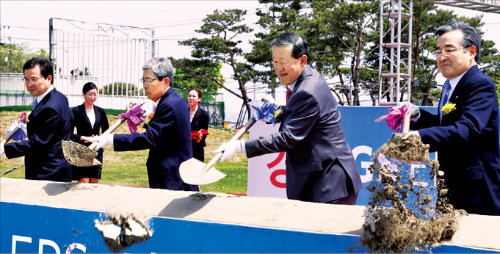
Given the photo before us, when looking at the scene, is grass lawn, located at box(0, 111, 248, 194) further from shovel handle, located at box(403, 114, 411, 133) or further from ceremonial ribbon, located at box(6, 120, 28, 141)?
shovel handle, located at box(403, 114, 411, 133)

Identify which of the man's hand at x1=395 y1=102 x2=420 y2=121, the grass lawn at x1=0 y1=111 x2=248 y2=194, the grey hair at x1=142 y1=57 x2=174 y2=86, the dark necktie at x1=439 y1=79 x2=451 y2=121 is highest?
the grey hair at x1=142 y1=57 x2=174 y2=86

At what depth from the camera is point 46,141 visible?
12.3 feet

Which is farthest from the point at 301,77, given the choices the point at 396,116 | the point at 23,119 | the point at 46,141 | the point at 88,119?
the point at 88,119

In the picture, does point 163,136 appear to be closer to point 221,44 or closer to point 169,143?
point 169,143

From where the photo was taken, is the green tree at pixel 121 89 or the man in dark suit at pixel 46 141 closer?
the man in dark suit at pixel 46 141

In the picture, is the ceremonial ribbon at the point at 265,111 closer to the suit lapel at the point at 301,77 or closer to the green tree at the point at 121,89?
the suit lapel at the point at 301,77

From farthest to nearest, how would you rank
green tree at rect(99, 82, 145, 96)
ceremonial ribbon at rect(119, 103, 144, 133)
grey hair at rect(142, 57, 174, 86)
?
green tree at rect(99, 82, 145, 96), ceremonial ribbon at rect(119, 103, 144, 133), grey hair at rect(142, 57, 174, 86)

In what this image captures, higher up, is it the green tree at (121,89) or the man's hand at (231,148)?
the man's hand at (231,148)

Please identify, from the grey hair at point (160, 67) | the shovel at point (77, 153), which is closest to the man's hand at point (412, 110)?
the grey hair at point (160, 67)

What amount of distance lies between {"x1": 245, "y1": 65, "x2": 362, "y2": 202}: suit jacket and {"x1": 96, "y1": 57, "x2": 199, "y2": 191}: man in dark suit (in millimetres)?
825

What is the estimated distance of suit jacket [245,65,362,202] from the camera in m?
2.79

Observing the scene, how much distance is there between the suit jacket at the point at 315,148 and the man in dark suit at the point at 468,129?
17.3 inches

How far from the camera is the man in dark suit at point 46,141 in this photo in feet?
12.4

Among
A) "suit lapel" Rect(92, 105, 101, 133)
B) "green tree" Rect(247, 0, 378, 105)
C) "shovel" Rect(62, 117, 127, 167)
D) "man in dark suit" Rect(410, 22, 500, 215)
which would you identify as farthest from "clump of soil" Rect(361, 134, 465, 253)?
"green tree" Rect(247, 0, 378, 105)
